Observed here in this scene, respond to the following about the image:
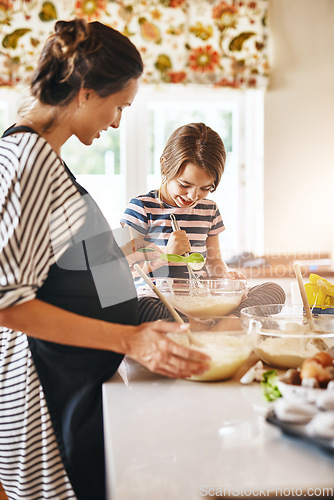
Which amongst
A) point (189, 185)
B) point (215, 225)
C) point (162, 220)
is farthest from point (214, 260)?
point (189, 185)

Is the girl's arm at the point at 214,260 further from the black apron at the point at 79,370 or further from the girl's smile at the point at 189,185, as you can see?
the black apron at the point at 79,370

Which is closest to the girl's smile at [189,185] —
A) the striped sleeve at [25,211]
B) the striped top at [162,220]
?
Result: the striped top at [162,220]

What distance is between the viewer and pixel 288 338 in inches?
38.0

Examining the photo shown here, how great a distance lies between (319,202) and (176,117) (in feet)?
3.97

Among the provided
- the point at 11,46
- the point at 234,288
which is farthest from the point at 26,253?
the point at 11,46

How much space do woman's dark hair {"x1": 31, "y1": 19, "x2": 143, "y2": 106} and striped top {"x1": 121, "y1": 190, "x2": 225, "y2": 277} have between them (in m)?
1.11

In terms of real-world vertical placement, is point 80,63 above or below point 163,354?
above

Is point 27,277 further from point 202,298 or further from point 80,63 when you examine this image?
point 202,298

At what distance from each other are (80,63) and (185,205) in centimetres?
114

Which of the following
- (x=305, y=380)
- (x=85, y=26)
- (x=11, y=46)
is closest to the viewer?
(x=305, y=380)

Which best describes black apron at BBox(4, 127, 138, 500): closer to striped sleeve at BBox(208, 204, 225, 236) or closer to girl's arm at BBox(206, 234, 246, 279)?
girl's arm at BBox(206, 234, 246, 279)

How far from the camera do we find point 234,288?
4.20 feet

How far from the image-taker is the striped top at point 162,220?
2080 mm

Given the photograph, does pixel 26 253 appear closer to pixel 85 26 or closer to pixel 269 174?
pixel 85 26
